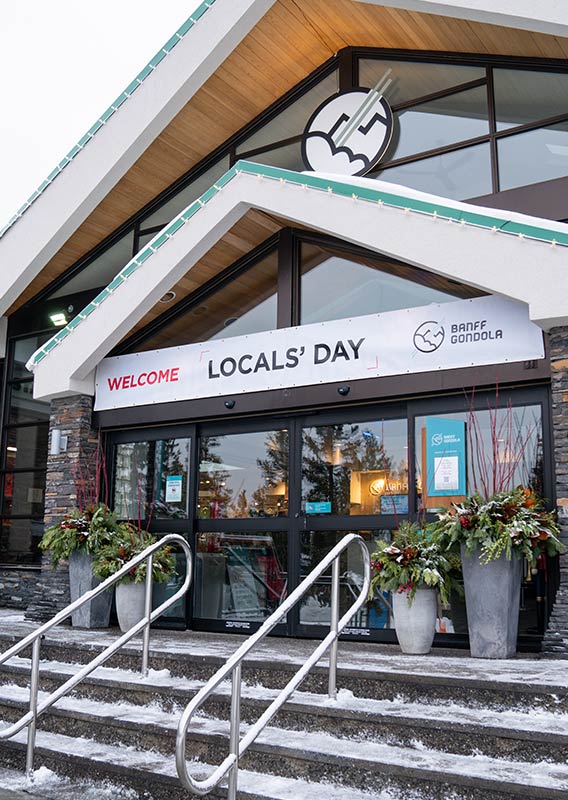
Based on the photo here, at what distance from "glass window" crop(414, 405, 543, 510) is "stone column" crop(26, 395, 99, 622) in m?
3.90

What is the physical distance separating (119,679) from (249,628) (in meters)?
2.30

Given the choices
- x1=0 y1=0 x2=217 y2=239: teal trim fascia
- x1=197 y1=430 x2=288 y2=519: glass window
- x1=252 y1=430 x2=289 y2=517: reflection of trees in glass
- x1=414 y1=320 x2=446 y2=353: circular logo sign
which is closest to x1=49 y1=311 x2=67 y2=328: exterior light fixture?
x1=0 y1=0 x2=217 y2=239: teal trim fascia

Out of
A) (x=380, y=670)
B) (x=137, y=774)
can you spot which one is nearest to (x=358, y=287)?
(x=380, y=670)

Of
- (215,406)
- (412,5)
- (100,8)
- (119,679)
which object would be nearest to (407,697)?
(119,679)

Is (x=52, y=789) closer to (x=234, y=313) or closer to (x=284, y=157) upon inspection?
(x=234, y=313)

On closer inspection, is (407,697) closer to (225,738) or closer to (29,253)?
(225,738)

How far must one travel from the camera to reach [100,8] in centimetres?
8756

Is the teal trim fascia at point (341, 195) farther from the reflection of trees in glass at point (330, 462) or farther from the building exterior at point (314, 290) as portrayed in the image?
the reflection of trees in glass at point (330, 462)

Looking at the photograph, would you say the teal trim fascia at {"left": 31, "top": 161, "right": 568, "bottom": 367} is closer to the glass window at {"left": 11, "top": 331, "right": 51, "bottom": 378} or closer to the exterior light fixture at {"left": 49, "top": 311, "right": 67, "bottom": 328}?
the exterior light fixture at {"left": 49, "top": 311, "right": 67, "bottom": 328}

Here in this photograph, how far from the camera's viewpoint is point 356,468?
7992 millimetres

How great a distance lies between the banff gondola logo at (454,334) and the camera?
7.17m

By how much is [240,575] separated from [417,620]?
2.49 m

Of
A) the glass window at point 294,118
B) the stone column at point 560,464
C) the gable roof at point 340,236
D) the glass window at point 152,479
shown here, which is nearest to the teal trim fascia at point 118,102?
the glass window at point 294,118

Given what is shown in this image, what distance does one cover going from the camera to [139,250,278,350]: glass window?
8930 millimetres
